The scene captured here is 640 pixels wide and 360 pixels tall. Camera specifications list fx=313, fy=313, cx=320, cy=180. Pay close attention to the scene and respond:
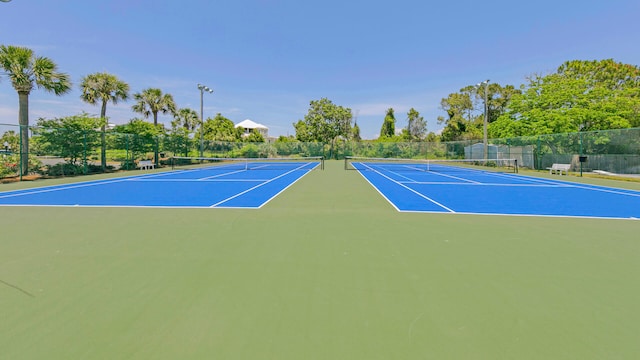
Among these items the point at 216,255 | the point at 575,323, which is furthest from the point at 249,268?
the point at 575,323

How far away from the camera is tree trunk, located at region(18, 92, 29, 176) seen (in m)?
14.5

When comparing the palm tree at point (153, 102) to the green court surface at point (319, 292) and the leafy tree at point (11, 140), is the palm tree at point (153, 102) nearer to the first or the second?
the leafy tree at point (11, 140)

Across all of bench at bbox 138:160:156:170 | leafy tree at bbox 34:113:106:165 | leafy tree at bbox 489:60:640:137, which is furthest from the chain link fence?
leafy tree at bbox 489:60:640:137

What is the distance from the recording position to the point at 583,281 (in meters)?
3.21

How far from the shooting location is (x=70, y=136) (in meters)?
16.7

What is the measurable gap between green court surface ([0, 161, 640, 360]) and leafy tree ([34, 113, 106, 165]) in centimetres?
1340

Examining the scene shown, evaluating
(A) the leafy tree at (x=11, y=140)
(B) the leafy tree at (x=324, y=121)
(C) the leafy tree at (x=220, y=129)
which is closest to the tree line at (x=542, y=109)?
(B) the leafy tree at (x=324, y=121)

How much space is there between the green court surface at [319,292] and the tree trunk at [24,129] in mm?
12647

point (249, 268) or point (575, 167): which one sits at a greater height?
point (575, 167)

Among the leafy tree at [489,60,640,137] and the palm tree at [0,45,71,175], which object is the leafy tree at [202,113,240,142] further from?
the leafy tree at [489,60,640,137]

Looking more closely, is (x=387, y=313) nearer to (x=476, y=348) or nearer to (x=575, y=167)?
(x=476, y=348)

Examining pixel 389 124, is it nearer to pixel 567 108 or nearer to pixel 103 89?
pixel 567 108

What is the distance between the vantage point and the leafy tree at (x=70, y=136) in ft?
51.5

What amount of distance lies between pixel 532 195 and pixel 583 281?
7954 mm
